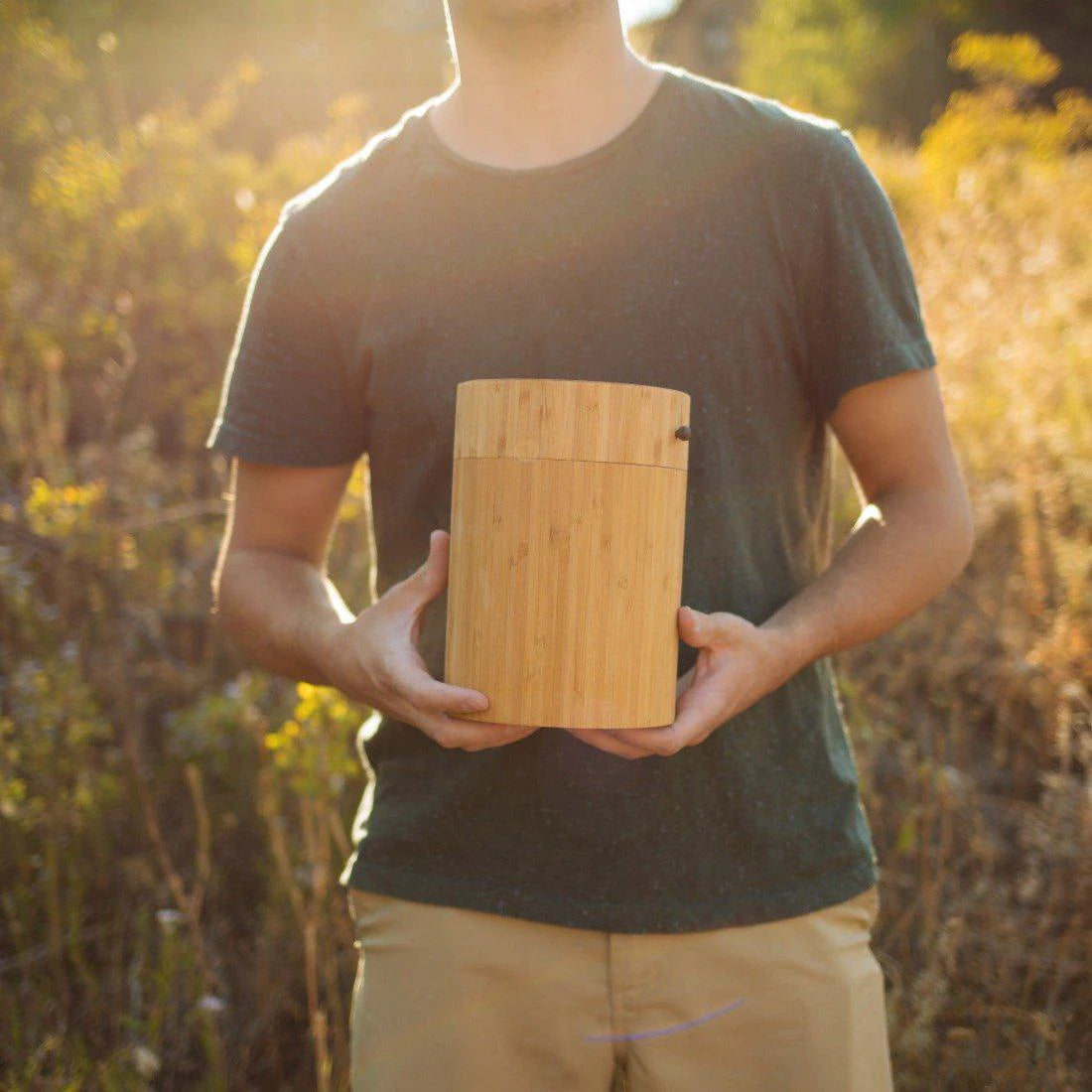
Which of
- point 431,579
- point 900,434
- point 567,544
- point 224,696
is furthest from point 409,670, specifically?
point 224,696

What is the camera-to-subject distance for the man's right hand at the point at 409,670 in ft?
3.54

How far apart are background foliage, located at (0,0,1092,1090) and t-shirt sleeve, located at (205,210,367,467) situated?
0.84 metres

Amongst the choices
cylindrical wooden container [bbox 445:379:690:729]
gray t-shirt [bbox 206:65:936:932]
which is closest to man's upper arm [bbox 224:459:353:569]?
gray t-shirt [bbox 206:65:936:932]

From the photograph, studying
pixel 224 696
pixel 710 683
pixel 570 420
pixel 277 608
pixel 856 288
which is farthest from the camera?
pixel 224 696

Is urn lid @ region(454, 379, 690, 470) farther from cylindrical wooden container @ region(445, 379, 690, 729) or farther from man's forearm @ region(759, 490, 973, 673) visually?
man's forearm @ region(759, 490, 973, 673)

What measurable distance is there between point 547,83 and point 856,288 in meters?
0.45

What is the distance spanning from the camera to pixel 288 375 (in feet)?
4.94

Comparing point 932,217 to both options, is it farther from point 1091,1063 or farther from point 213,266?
point 1091,1063

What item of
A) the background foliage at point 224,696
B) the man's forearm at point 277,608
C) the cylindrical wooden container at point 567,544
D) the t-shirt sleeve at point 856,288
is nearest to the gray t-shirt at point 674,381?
the t-shirt sleeve at point 856,288

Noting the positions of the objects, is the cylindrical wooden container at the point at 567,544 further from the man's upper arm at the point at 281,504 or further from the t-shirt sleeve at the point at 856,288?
the man's upper arm at the point at 281,504

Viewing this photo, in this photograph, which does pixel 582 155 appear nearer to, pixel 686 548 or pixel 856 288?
pixel 856 288

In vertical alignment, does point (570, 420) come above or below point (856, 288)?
below

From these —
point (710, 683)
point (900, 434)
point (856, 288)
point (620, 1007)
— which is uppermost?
point (856, 288)

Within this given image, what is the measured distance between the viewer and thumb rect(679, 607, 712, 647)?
1102mm
